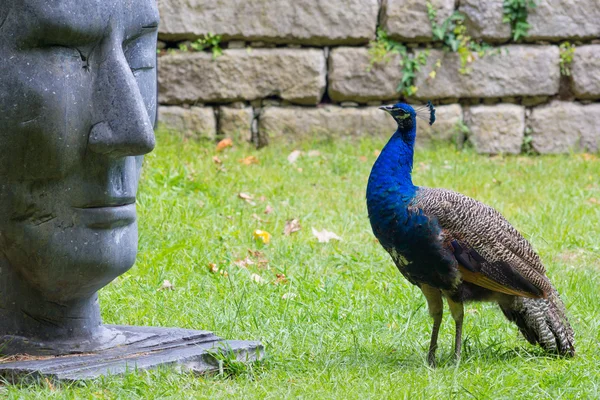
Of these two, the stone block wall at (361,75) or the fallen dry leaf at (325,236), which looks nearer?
the fallen dry leaf at (325,236)

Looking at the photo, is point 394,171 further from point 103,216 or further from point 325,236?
point 325,236

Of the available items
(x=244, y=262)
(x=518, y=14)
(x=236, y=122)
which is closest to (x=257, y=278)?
(x=244, y=262)

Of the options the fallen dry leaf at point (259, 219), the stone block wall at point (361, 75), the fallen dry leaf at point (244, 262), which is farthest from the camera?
the stone block wall at point (361, 75)

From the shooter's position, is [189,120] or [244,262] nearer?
[244,262]

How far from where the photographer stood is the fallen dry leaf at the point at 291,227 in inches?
252

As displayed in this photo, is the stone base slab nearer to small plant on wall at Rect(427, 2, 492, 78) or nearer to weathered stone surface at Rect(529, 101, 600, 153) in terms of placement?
small plant on wall at Rect(427, 2, 492, 78)

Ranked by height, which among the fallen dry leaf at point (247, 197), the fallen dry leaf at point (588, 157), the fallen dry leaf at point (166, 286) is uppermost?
the fallen dry leaf at point (588, 157)

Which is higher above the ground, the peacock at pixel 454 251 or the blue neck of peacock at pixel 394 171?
the blue neck of peacock at pixel 394 171

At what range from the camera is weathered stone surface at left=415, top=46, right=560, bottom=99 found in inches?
348

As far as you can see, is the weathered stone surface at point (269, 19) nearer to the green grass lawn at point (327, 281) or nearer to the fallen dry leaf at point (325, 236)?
the green grass lawn at point (327, 281)

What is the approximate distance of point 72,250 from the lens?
135 inches

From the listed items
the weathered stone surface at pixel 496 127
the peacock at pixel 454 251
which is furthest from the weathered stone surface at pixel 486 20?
the peacock at pixel 454 251

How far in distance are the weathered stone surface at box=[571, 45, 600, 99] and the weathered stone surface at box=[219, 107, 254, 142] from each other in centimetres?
314

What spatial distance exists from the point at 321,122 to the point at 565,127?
239 cm
